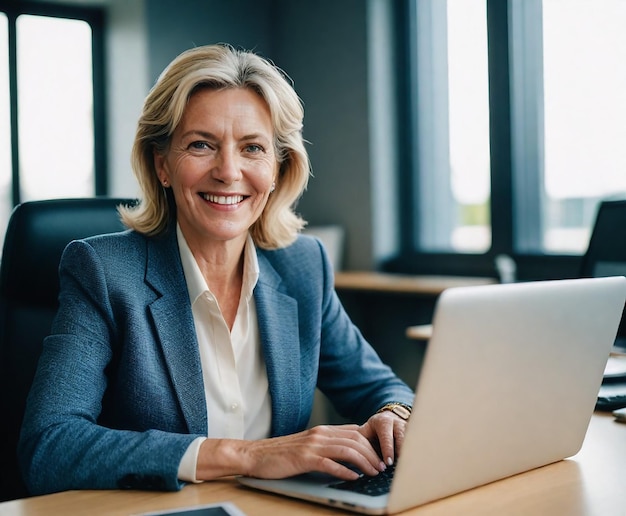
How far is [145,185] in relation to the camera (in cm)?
165

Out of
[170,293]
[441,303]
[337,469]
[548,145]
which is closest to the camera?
[441,303]

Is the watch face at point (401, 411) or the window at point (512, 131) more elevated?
the window at point (512, 131)

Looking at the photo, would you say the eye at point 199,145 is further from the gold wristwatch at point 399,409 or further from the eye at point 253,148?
the gold wristwatch at point 399,409

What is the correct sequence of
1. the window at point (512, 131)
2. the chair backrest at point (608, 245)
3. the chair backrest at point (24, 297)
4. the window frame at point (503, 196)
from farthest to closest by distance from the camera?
the window frame at point (503, 196)
the window at point (512, 131)
the chair backrest at point (608, 245)
the chair backrest at point (24, 297)

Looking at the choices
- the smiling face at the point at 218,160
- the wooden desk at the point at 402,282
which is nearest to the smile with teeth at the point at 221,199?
the smiling face at the point at 218,160

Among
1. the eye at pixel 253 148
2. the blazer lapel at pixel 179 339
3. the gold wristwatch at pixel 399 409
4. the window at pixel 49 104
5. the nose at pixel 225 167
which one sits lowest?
the gold wristwatch at pixel 399 409

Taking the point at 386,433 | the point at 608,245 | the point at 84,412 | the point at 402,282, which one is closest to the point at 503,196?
the point at 402,282

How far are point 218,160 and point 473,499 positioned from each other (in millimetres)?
833

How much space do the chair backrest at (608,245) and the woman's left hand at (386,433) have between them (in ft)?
3.03

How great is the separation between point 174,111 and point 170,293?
0.35 meters

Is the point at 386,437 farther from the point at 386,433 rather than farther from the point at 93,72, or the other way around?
the point at 93,72

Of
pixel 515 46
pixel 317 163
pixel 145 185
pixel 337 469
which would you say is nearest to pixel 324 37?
pixel 317 163

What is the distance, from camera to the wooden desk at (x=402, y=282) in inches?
130

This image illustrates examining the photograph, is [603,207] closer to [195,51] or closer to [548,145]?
[195,51]
